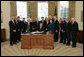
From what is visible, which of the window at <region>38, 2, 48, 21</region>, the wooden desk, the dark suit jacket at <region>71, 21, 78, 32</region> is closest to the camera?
the wooden desk

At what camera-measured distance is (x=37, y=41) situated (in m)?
7.90

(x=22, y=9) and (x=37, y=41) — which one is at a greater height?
(x=22, y=9)

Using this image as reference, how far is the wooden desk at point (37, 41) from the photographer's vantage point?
7.83 m

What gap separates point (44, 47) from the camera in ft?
26.1

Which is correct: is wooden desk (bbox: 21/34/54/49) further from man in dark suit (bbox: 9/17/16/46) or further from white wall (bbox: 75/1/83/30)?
white wall (bbox: 75/1/83/30)

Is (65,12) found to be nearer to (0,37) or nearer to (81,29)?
(81,29)

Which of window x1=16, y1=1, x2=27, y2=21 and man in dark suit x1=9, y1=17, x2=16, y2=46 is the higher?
window x1=16, y1=1, x2=27, y2=21

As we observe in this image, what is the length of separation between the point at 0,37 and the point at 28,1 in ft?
11.9

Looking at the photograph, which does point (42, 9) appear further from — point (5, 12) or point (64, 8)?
point (5, 12)

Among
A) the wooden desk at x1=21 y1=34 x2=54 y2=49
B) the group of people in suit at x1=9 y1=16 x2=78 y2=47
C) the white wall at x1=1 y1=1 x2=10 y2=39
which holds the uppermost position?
the white wall at x1=1 y1=1 x2=10 y2=39

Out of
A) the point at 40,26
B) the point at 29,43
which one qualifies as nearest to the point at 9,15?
the point at 40,26

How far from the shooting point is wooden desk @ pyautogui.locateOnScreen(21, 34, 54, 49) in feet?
25.7

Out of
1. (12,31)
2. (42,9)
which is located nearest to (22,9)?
(42,9)

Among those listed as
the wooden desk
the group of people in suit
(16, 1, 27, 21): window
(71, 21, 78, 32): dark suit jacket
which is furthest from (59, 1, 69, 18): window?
the wooden desk
